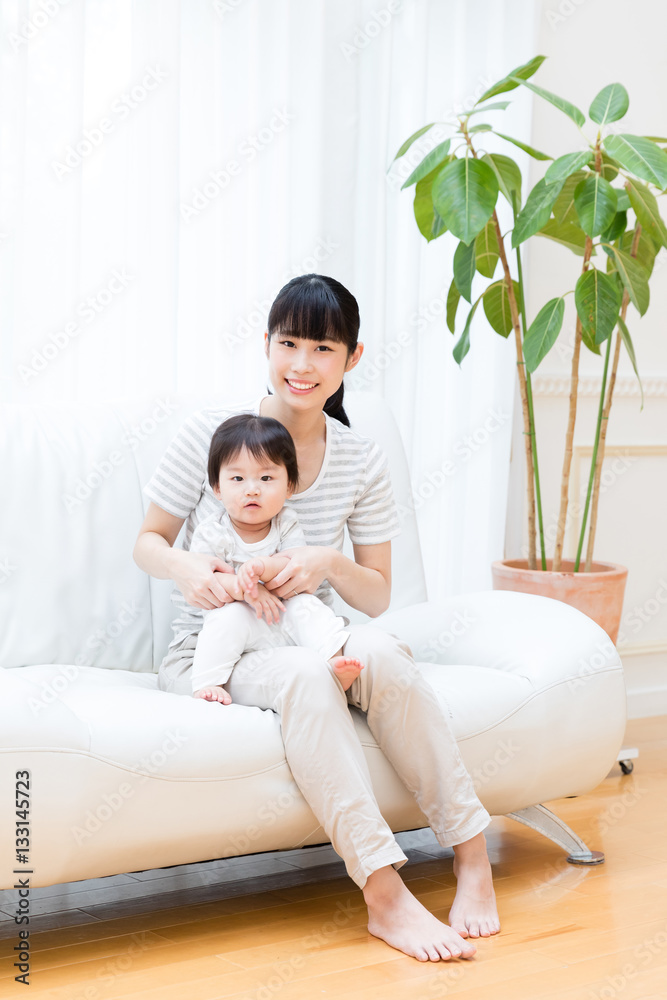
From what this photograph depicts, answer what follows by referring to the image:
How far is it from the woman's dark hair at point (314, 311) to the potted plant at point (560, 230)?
0.50 m

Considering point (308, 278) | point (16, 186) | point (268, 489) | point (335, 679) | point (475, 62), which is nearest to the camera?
point (335, 679)

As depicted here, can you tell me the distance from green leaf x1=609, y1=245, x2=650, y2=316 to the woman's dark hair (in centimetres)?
87

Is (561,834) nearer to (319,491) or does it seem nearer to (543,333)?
(319,491)

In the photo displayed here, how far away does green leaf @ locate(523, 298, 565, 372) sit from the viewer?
8.40 feet

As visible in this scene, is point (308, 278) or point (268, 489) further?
point (308, 278)

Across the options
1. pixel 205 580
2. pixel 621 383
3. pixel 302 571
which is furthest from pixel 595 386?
pixel 205 580

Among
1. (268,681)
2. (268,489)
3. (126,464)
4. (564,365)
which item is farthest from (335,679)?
(564,365)

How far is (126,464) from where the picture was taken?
A: 211 centimetres

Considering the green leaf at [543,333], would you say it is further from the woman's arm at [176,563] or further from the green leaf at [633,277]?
the woman's arm at [176,563]

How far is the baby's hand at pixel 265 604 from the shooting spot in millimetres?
1761

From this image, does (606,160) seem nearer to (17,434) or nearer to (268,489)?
(268,489)

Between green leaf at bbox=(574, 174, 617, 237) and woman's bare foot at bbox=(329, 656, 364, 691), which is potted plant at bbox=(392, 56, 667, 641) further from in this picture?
woman's bare foot at bbox=(329, 656, 364, 691)

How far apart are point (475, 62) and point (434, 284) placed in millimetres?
607

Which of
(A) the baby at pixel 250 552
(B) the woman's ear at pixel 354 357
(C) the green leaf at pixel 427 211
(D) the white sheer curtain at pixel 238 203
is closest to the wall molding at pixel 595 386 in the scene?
(D) the white sheer curtain at pixel 238 203
